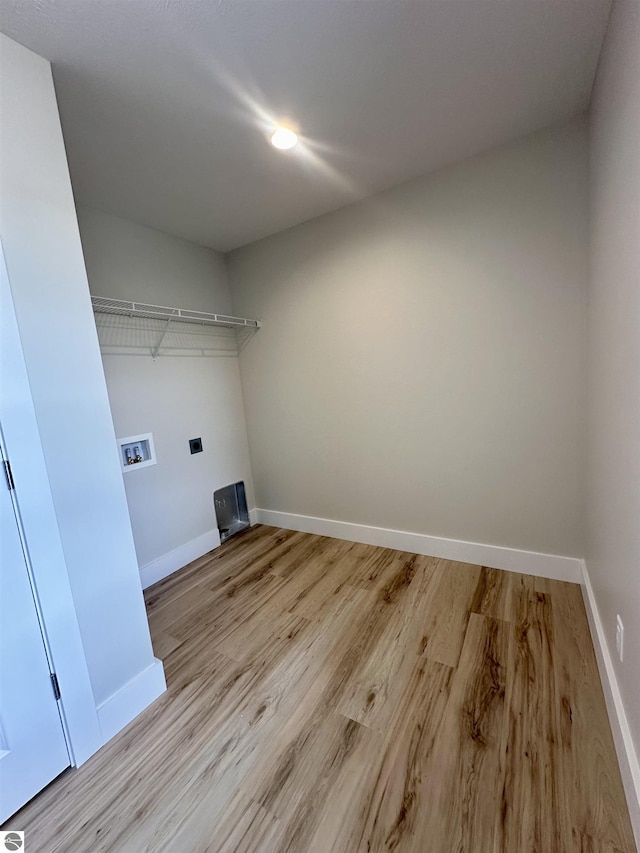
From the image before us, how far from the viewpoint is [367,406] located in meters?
2.52

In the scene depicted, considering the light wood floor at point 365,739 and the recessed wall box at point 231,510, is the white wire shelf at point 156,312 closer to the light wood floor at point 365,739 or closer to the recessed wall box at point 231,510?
the recessed wall box at point 231,510

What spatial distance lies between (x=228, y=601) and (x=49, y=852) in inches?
45.4

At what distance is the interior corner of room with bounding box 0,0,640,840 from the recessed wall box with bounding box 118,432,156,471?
0.04 feet

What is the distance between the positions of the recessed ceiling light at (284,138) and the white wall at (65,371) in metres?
0.88

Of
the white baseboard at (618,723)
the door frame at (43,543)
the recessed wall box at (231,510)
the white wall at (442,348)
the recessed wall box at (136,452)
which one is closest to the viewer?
the white baseboard at (618,723)

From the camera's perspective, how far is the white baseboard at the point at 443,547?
6.64 ft

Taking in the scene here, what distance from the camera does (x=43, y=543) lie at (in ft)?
3.75

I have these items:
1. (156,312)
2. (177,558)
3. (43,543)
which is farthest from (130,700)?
(156,312)

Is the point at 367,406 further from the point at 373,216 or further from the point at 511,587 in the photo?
the point at 511,587

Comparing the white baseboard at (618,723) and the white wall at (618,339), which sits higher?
the white wall at (618,339)

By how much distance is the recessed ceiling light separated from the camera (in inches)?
63.5

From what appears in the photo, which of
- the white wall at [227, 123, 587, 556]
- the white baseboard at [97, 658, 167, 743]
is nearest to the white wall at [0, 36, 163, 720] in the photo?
the white baseboard at [97, 658, 167, 743]

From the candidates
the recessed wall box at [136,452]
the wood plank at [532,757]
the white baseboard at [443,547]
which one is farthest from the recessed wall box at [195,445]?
the wood plank at [532,757]

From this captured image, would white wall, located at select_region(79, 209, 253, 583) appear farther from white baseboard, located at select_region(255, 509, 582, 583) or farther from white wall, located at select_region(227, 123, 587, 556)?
white baseboard, located at select_region(255, 509, 582, 583)
